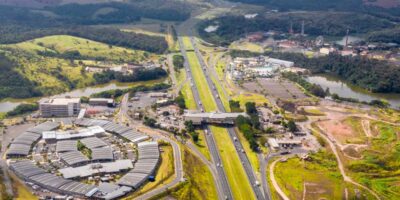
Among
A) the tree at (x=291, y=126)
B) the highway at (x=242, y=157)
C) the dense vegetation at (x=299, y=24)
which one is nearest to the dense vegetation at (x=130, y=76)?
the highway at (x=242, y=157)

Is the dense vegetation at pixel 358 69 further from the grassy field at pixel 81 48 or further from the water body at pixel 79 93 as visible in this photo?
the water body at pixel 79 93

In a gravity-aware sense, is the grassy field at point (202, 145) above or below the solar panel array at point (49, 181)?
below

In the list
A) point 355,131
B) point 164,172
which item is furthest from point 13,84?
point 355,131

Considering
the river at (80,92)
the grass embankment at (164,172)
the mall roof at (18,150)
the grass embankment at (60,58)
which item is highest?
the grass embankment at (60,58)

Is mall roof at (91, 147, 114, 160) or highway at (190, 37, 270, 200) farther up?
mall roof at (91, 147, 114, 160)

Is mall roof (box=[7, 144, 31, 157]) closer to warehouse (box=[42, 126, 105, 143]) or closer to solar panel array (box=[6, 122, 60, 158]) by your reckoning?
solar panel array (box=[6, 122, 60, 158])

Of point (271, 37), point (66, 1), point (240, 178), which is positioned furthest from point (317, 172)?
point (66, 1)

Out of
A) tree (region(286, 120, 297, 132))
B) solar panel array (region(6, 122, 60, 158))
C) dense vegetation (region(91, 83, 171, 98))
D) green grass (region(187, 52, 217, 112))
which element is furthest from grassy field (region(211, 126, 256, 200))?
solar panel array (region(6, 122, 60, 158))
